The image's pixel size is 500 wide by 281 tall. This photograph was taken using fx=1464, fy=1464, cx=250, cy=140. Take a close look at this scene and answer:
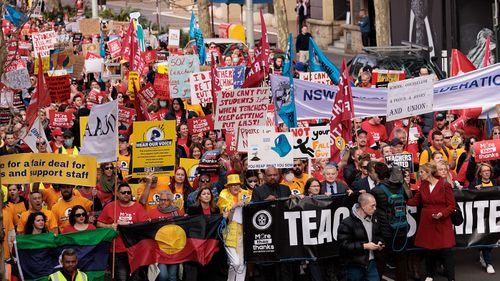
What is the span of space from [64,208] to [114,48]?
16458mm

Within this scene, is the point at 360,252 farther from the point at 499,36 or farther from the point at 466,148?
the point at 499,36

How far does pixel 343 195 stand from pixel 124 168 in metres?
3.93

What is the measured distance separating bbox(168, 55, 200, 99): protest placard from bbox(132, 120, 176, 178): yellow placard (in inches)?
264

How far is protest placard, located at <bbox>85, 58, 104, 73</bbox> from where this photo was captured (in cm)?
3155

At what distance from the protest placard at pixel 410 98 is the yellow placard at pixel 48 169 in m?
4.44

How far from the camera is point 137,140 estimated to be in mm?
17312

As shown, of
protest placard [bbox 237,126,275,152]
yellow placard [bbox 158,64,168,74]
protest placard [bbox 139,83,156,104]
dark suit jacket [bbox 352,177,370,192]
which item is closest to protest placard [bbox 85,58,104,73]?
yellow placard [bbox 158,64,168,74]

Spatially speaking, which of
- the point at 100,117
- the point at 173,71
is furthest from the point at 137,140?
the point at 173,71

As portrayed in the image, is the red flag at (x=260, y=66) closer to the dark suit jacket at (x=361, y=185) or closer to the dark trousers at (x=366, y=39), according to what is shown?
the dark suit jacket at (x=361, y=185)

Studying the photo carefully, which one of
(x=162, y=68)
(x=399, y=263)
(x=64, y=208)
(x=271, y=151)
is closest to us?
(x=399, y=263)

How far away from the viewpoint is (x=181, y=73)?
974 inches

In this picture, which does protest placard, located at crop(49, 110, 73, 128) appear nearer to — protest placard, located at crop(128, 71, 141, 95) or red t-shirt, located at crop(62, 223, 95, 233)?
protest placard, located at crop(128, 71, 141, 95)

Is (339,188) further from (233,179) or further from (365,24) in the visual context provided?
(365,24)

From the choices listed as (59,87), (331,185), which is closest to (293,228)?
(331,185)
